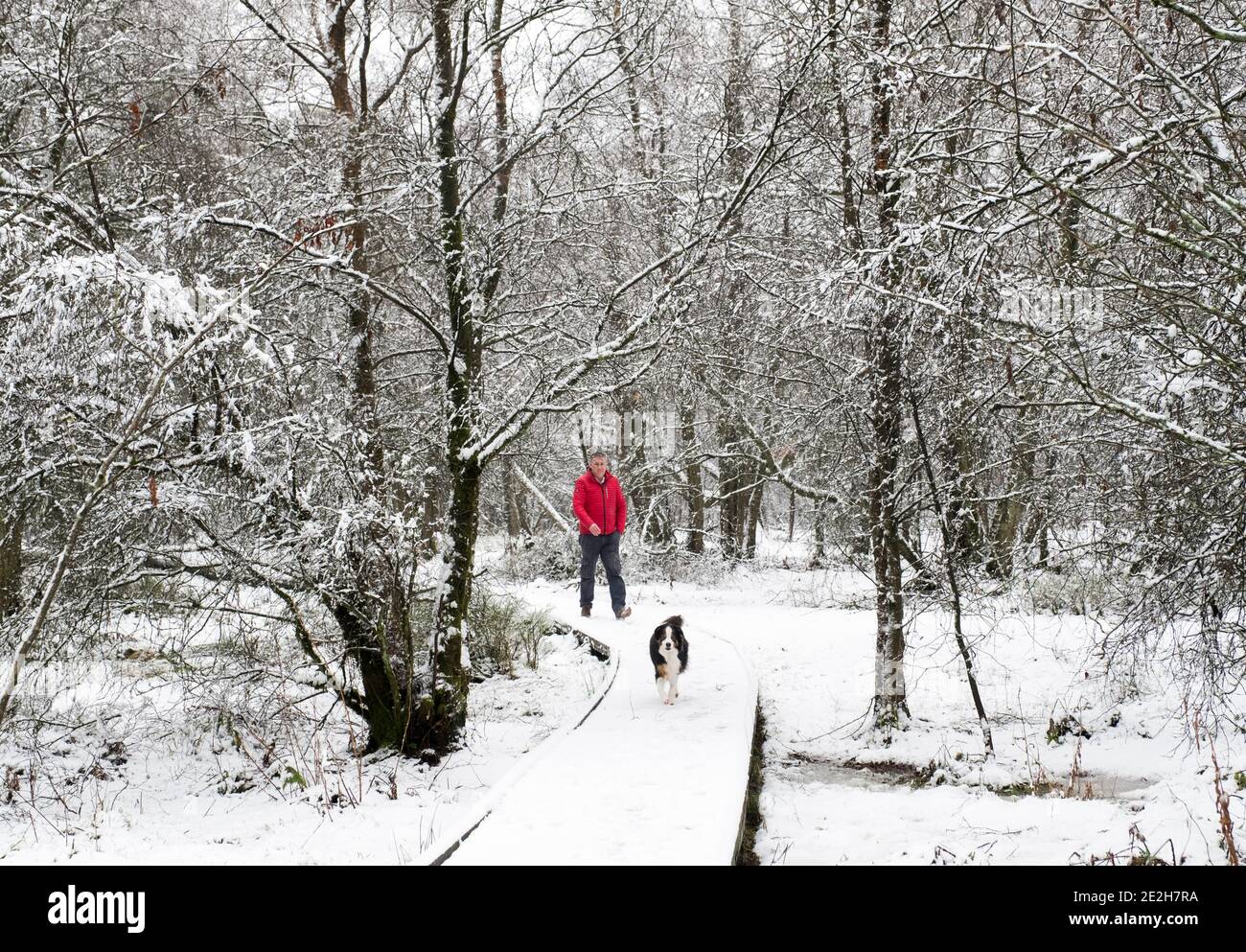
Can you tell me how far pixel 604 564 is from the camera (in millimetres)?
11531

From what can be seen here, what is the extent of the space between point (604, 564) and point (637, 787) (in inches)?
244

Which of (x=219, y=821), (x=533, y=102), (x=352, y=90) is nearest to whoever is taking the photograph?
(x=219, y=821)

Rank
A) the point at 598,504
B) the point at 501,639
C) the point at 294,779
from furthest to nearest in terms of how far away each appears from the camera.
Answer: the point at 598,504 → the point at 501,639 → the point at 294,779

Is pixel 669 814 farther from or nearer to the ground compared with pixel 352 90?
nearer to the ground

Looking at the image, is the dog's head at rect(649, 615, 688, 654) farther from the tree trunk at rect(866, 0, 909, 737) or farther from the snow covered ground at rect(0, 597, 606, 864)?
the tree trunk at rect(866, 0, 909, 737)

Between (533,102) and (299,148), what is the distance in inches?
78.8

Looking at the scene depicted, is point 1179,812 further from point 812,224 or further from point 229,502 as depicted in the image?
point 229,502

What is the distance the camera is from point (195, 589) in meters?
7.30

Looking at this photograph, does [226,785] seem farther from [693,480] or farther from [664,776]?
[693,480]

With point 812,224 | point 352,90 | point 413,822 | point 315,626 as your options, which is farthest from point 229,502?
point 812,224

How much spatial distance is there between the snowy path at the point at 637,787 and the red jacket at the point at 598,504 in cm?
306

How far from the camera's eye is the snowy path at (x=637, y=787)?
4.38 metres

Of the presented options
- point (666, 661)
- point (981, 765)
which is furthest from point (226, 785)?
point (981, 765)
